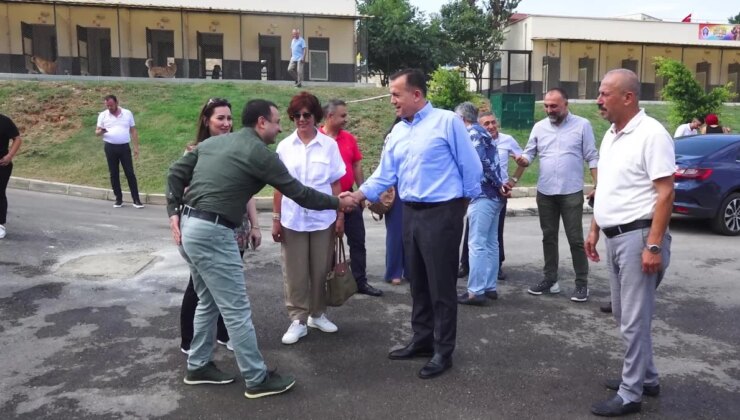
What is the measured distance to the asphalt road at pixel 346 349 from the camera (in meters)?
3.77

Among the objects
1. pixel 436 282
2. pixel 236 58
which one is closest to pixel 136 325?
pixel 436 282

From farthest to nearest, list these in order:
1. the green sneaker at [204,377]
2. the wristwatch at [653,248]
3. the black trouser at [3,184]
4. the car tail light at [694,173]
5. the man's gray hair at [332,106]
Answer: the car tail light at [694,173], the black trouser at [3,184], the man's gray hair at [332,106], the green sneaker at [204,377], the wristwatch at [653,248]

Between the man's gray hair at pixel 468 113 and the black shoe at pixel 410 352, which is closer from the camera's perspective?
the black shoe at pixel 410 352

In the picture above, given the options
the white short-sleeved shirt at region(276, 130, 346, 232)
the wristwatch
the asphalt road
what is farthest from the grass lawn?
the wristwatch

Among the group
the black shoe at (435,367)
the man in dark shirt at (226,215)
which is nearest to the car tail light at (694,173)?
the black shoe at (435,367)

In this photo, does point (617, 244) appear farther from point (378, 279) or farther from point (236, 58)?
point (236, 58)

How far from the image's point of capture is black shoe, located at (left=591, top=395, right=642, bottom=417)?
3.63 m

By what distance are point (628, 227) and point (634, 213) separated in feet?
0.28

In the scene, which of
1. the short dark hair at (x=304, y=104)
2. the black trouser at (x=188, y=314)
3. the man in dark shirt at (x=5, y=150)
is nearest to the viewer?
the black trouser at (x=188, y=314)

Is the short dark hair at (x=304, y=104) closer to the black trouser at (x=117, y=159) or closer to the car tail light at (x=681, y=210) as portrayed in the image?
the black trouser at (x=117, y=159)

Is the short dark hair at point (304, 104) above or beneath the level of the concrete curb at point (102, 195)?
above

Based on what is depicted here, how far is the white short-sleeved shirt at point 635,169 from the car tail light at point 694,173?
6.64 metres

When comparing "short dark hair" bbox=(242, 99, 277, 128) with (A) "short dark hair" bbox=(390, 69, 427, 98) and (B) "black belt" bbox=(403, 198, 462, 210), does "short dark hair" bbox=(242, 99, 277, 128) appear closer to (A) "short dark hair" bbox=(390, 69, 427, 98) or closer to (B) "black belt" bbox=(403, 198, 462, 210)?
(A) "short dark hair" bbox=(390, 69, 427, 98)

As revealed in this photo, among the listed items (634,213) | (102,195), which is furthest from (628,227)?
(102,195)
